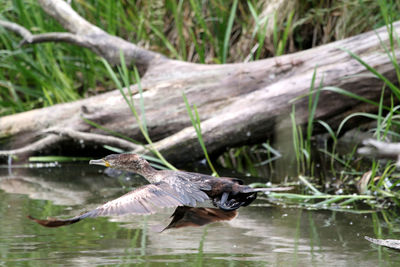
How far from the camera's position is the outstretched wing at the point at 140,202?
219 cm

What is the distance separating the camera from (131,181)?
4.90 metres

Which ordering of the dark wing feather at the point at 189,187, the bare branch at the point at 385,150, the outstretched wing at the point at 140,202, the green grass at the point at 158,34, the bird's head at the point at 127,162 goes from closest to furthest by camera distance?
the bare branch at the point at 385,150 < the outstretched wing at the point at 140,202 < the dark wing feather at the point at 189,187 < the bird's head at the point at 127,162 < the green grass at the point at 158,34

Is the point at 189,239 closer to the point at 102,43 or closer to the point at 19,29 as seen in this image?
the point at 102,43

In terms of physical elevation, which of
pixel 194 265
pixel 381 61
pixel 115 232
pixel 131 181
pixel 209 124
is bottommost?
pixel 194 265

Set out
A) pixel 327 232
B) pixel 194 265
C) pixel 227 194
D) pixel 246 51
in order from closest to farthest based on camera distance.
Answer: pixel 194 265 < pixel 227 194 < pixel 327 232 < pixel 246 51

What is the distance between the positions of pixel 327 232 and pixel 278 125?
6.11 ft

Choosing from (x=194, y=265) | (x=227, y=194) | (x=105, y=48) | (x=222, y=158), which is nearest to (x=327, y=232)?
(x=227, y=194)

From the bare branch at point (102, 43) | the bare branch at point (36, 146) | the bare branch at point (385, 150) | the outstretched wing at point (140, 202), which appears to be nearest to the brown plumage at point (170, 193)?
the outstretched wing at point (140, 202)

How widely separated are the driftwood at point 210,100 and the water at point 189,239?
0.96 m

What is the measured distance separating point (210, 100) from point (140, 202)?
286cm

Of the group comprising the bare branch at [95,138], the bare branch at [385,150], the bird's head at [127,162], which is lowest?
the bare branch at [385,150]

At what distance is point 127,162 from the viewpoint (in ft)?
10.1

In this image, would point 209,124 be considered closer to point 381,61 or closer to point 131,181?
point 131,181

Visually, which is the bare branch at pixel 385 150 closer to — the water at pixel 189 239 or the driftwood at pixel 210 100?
the water at pixel 189 239
